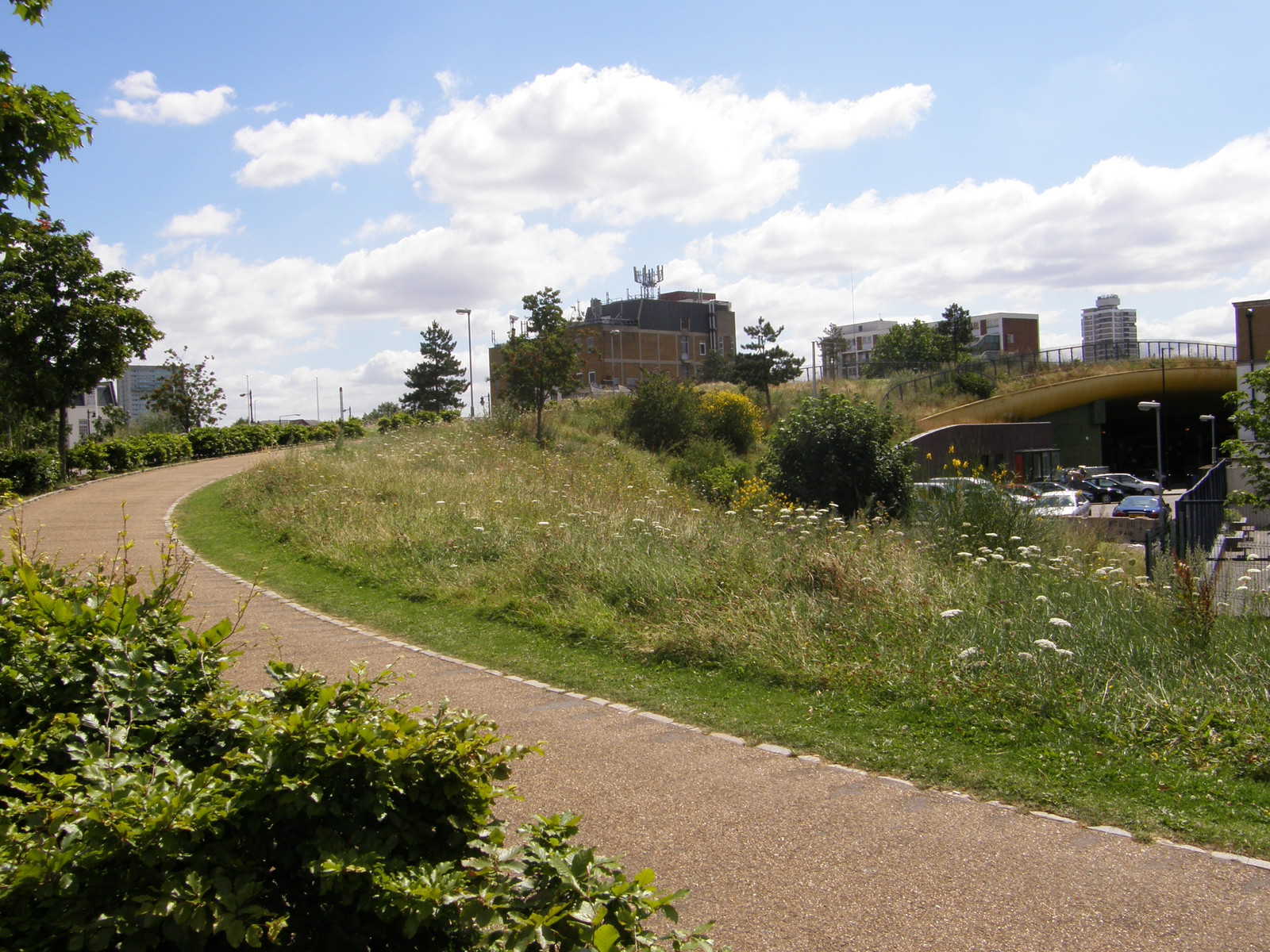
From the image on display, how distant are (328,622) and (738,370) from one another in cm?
4310

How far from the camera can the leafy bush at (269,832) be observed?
7.20 ft

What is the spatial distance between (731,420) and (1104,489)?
18.3 metres

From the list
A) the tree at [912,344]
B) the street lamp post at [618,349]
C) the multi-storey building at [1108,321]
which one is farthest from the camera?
the multi-storey building at [1108,321]

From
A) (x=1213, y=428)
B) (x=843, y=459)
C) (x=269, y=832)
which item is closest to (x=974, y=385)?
(x=1213, y=428)

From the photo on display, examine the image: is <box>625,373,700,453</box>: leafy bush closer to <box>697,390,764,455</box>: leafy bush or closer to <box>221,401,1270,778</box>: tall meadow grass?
<box>697,390,764,455</box>: leafy bush

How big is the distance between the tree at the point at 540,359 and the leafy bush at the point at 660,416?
4.32 m

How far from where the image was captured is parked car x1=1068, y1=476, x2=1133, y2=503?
4172 cm

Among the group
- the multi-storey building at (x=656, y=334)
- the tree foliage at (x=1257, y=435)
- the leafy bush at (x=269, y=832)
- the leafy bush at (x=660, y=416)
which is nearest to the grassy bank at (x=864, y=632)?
the leafy bush at (x=269, y=832)

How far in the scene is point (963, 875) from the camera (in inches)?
157

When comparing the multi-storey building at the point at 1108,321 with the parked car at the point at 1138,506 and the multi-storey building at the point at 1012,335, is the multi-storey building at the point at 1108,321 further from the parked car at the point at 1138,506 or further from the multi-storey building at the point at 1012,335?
the parked car at the point at 1138,506

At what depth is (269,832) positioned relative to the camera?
2.51 meters

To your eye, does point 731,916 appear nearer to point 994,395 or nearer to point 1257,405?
point 1257,405

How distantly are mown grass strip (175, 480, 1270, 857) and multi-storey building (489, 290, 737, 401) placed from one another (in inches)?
Result: 3061

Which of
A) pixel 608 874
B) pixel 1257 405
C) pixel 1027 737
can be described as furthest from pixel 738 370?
pixel 608 874
